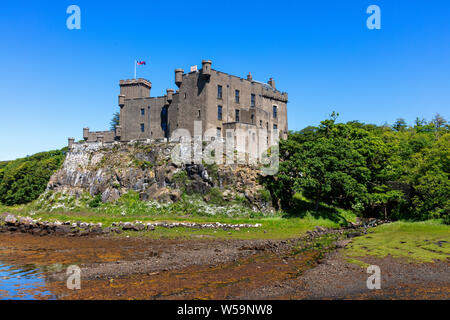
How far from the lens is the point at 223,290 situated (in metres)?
16.2

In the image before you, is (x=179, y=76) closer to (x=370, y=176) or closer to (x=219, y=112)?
(x=219, y=112)

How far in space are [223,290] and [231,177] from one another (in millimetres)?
29537

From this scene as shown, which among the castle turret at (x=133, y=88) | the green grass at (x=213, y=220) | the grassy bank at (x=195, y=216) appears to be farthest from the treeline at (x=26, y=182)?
the castle turret at (x=133, y=88)

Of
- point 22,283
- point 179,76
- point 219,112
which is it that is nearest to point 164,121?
point 179,76

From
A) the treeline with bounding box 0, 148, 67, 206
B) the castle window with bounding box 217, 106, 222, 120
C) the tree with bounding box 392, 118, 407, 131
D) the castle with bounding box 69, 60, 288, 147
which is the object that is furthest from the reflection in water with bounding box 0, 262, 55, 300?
the tree with bounding box 392, 118, 407, 131

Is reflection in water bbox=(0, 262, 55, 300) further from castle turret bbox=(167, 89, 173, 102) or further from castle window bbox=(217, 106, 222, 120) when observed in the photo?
castle turret bbox=(167, 89, 173, 102)

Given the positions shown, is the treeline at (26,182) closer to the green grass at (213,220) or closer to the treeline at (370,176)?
the green grass at (213,220)

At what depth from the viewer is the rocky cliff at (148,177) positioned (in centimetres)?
4503

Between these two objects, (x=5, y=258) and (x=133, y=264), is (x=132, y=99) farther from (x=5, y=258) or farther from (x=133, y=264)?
(x=133, y=264)

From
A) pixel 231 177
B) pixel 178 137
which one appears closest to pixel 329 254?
pixel 231 177

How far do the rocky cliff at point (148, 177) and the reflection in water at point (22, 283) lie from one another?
25.4m

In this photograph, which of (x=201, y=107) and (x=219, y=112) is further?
(x=219, y=112)

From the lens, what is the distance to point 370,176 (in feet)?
147

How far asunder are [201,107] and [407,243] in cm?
Result: 3344
